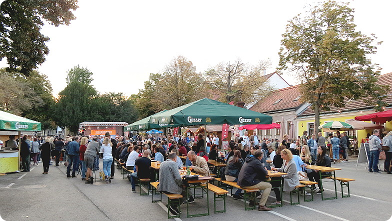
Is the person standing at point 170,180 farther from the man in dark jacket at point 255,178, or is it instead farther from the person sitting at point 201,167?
the man in dark jacket at point 255,178

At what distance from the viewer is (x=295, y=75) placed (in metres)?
23.6

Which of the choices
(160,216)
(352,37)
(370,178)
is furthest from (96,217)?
(352,37)

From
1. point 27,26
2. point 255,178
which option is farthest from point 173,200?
point 27,26

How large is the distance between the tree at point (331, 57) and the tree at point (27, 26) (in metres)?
15.9

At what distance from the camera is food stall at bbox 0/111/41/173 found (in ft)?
46.1

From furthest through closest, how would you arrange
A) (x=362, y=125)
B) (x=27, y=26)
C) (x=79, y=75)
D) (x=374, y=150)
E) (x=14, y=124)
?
(x=79, y=75) → (x=362, y=125) → (x=14, y=124) → (x=374, y=150) → (x=27, y=26)

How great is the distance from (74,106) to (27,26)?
157 feet

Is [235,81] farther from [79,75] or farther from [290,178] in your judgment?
[79,75]

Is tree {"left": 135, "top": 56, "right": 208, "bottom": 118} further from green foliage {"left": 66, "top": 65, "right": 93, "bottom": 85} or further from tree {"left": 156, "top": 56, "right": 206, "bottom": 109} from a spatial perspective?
green foliage {"left": 66, "top": 65, "right": 93, "bottom": 85}

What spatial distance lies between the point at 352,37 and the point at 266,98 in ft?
64.9

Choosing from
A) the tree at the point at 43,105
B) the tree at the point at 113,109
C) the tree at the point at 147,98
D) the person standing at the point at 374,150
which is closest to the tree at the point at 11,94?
the tree at the point at 43,105

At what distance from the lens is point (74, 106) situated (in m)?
55.6

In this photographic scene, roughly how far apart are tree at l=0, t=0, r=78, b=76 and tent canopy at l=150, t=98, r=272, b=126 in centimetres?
544

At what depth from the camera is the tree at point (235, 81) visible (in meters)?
35.7
